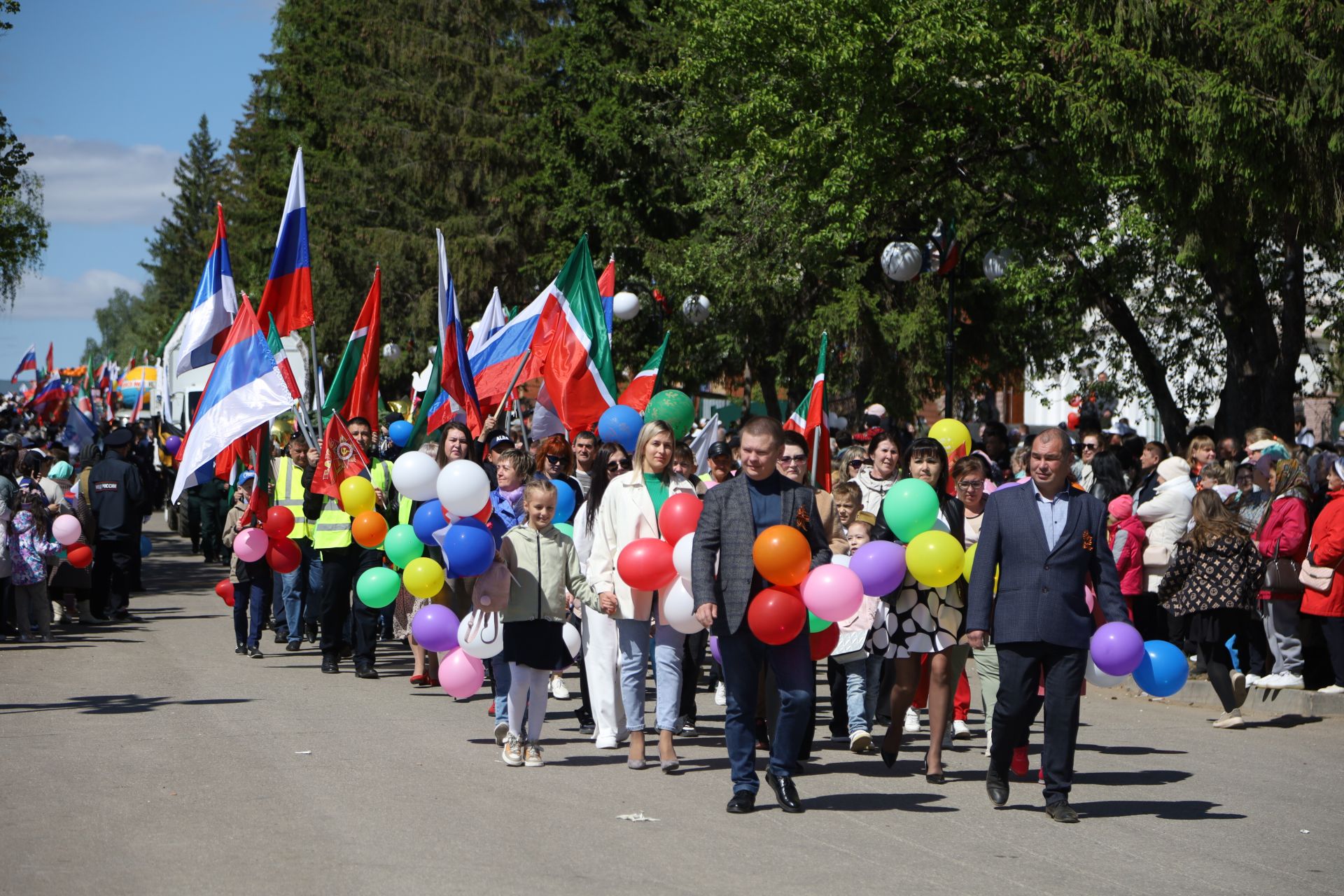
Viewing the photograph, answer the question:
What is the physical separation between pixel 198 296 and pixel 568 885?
9.37 m

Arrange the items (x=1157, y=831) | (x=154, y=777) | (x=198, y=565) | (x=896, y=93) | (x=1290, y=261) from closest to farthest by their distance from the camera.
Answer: (x=1157, y=831) < (x=154, y=777) < (x=896, y=93) < (x=1290, y=261) < (x=198, y=565)

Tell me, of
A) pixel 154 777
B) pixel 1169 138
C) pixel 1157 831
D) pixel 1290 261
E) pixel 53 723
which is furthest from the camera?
pixel 1290 261

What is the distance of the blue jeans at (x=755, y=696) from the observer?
7367mm

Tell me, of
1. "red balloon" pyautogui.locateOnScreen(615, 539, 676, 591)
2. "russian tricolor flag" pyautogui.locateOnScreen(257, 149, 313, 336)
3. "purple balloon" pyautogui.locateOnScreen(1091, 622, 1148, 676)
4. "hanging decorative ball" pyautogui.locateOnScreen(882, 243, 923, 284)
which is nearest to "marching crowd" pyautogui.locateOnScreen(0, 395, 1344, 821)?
"purple balloon" pyautogui.locateOnScreen(1091, 622, 1148, 676)

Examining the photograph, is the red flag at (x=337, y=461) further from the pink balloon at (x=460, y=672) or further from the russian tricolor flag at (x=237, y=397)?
the pink balloon at (x=460, y=672)

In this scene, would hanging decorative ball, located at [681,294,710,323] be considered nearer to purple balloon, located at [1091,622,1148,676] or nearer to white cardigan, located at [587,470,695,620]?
white cardigan, located at [587,470,695,620]

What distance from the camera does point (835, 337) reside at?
28656 mm

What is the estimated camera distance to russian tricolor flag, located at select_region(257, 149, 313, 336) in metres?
13.5

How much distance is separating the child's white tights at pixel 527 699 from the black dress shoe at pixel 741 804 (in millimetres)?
1696

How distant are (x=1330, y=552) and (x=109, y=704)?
8696 millimetres

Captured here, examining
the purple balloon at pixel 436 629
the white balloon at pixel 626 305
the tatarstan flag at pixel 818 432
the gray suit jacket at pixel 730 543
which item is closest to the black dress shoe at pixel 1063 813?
the gray suit jacket at pixel 730 543

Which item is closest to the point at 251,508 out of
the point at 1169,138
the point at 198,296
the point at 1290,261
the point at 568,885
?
the point at 198,296

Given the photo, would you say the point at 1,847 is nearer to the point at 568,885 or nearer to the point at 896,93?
the point at 568,885

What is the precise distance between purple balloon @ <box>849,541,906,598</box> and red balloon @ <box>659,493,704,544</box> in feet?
2.93
